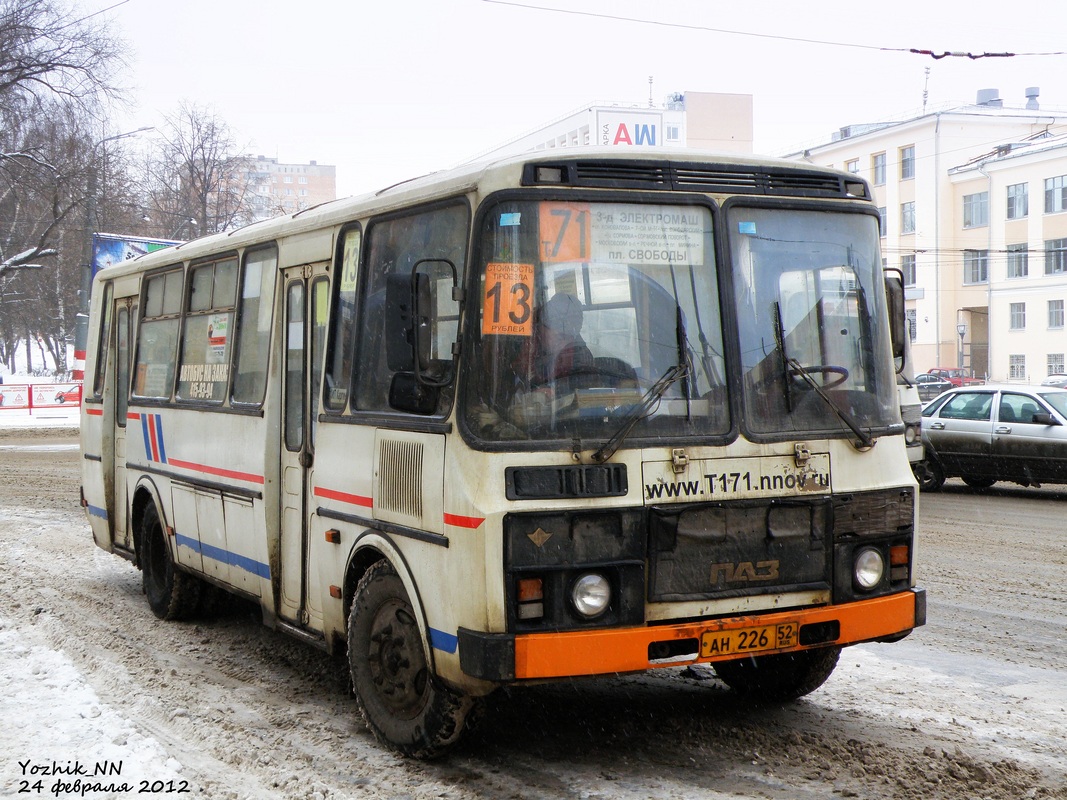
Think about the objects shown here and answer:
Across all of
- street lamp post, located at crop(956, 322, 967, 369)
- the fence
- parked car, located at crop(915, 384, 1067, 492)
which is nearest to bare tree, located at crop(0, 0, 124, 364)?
the fence

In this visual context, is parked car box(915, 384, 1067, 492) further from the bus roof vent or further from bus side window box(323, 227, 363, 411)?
bus side window box(323, 227, 363, 411)

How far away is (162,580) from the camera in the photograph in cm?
952

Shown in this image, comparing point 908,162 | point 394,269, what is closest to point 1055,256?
point 908,162

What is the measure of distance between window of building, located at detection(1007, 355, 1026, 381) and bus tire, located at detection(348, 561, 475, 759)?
56562 mm

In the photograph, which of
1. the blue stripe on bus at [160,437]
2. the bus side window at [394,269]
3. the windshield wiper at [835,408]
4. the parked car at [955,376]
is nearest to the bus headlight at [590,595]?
the bus side window at [394,269]

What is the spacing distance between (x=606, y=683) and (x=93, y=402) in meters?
6.03

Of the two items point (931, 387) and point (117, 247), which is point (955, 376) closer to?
point (931, 387)

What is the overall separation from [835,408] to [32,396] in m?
39.0

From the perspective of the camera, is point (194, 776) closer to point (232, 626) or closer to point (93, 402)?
point (232, 626)

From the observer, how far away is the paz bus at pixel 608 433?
511 cm

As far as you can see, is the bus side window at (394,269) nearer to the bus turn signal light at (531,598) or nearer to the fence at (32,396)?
the bus turn signal light at (531,598)

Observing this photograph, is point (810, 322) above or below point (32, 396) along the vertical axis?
above

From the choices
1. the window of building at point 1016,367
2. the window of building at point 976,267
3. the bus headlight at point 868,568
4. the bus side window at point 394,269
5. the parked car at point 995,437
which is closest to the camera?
the bus side window at point 394,269

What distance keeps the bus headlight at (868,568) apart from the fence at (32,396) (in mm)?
38638
